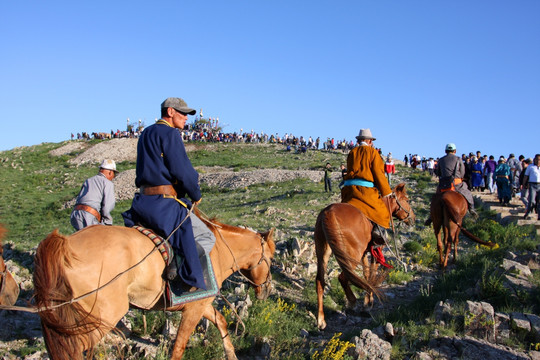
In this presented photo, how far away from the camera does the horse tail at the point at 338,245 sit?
20.6 ft

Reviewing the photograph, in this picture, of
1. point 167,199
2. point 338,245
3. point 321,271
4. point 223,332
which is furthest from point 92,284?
point 321,271

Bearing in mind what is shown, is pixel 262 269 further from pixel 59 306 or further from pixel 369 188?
pixel 59 306

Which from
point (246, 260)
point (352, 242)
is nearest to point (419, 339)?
point (352, 242)

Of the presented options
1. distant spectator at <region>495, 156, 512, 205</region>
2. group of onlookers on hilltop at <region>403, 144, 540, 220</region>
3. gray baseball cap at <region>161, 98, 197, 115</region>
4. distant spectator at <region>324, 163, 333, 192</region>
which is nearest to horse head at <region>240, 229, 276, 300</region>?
gray baseball cap at <region>161, 98, 197, 115</region>

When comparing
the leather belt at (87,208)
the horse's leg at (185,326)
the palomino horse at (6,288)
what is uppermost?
the leather belt at (87,208)

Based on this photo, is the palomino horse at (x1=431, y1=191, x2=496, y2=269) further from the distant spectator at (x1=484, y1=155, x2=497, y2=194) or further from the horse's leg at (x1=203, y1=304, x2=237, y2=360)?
the distant spectator at (x1=484, y1=155, x2=497, y2=194)

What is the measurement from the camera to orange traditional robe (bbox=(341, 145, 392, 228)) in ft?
23.6

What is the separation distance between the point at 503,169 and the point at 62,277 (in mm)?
17002

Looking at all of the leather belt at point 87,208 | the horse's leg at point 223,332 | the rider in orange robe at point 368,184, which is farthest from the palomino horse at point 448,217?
the leather belt at point 87,208

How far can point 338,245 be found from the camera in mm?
6512

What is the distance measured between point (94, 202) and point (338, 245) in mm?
4037

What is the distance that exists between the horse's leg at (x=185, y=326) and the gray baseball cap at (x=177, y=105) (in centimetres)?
209

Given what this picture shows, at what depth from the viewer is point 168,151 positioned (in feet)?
14.3

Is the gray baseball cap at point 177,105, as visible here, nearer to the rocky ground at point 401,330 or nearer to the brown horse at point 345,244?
the rocky ground at point 401,330
